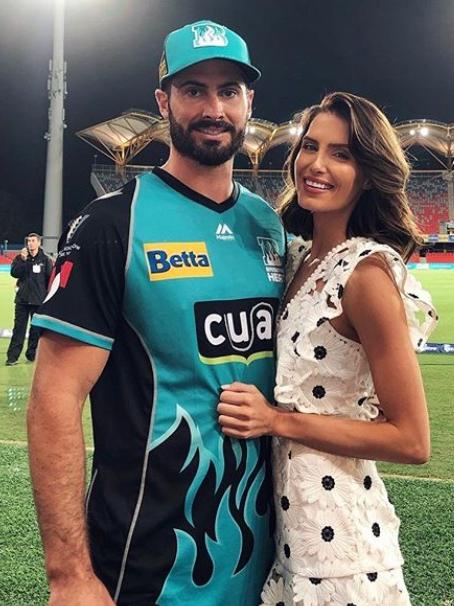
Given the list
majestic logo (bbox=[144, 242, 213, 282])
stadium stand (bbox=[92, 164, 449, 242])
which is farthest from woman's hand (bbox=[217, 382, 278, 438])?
stadium stand (bbox=[92, 164, 449, 242])

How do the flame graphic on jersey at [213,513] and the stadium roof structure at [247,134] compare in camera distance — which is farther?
the stadium roof structure at [247,134]

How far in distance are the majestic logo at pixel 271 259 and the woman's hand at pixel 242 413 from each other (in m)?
0.35

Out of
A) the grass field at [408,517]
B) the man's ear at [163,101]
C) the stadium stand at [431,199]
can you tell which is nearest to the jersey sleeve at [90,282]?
the man's ear at [163,101]

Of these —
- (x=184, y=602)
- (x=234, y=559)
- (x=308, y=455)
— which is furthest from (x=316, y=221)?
(x=184, y=602)

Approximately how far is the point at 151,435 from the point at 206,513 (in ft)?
0.76

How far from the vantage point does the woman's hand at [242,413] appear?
1.45 meters

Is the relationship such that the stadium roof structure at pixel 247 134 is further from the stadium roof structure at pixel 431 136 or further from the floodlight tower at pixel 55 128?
the floodlight tower at pixel 55 128

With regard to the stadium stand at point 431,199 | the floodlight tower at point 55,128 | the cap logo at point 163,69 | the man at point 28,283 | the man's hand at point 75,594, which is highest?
the stadium stand at point 431,199

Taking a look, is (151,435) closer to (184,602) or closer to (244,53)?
(184,602)

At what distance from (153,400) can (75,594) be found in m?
0.44

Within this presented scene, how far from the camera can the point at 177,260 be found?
4.83 ft

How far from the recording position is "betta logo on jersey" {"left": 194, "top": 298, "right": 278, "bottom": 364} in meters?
1.47

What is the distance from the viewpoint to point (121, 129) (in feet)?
124

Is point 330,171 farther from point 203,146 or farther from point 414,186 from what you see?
point 414,186
